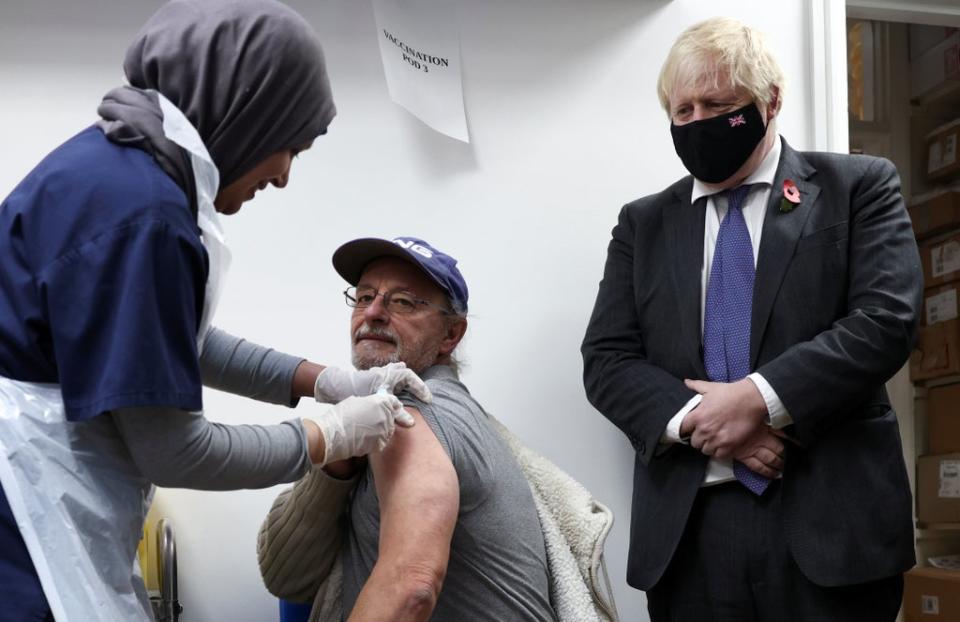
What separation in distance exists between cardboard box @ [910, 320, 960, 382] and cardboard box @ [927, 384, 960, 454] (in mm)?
71

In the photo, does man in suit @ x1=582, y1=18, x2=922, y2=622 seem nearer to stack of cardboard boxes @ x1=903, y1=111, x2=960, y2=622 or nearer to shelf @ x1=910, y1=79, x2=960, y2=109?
stack of cardboard boxes @ x1=903, y1=111, x2=960, y2=622

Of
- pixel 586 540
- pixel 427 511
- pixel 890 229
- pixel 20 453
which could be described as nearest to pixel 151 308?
pixel 20 453

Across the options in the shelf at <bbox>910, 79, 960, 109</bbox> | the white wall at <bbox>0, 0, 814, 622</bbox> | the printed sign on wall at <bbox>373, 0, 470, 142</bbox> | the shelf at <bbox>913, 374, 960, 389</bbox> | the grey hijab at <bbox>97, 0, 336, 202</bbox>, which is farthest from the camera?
the shelf at <bbox>910, 79, 960, 109</bbox>

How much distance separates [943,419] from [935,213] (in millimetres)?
792

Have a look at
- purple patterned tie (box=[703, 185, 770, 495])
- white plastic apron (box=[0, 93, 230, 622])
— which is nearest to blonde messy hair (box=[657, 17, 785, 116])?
purple patterned tie (box=[703, 185, 770, 495])

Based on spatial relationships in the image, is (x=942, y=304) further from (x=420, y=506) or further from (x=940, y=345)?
(x=420, y=506)

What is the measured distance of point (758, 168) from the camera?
2.13m

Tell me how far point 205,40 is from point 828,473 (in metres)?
1.30

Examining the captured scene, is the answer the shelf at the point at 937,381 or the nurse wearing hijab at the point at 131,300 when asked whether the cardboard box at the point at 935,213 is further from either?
the nurse wearing hijab at the point at 131,300

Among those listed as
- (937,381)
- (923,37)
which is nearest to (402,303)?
(937,381)

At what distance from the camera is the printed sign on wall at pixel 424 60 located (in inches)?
100

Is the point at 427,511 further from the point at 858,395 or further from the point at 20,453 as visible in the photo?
the point at 858,395

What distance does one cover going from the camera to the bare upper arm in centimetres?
151

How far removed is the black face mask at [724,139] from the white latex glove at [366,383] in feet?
2.53
